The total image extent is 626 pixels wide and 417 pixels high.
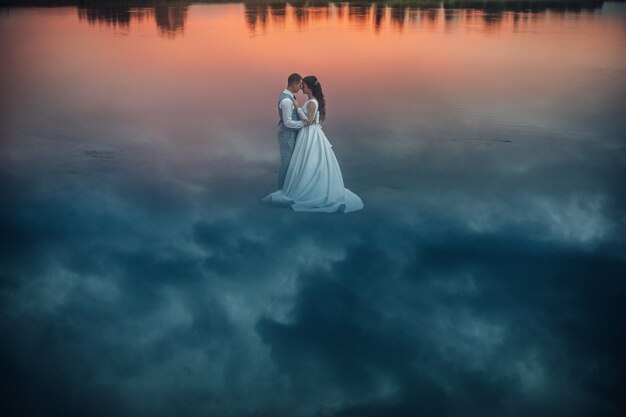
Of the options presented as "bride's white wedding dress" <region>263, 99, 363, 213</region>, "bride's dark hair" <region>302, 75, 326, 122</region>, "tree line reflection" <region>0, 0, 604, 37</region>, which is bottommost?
"bride's white wedding dress" <region>263, 99, 363, 213</region>

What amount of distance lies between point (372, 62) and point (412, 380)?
50.1ft

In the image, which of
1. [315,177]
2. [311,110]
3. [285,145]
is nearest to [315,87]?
[311,110]

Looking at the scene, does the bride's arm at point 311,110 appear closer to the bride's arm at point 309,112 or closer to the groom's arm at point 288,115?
the bride's arm at point 309,112

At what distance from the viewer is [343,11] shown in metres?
37.9

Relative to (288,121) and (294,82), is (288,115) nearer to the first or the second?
(288,121)

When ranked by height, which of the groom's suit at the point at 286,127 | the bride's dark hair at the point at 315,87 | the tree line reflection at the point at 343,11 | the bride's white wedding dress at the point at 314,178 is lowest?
the bride's white wedding dress at the point at 314,178

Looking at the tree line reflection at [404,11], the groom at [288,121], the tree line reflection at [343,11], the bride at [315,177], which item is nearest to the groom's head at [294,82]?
the groom at [288,121]

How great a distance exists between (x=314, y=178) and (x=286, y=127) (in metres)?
0.71

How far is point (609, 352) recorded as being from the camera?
15.8ft

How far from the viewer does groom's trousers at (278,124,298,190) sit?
7949 mm

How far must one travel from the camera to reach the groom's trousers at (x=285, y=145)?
7.95 metres

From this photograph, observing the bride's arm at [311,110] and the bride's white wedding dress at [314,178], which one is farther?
the bride's white wedding dress at [314,178]

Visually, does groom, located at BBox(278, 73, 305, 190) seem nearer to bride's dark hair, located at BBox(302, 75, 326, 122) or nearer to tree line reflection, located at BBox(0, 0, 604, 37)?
bride's dark hair, located at BBox(302, 75, 326, 122)

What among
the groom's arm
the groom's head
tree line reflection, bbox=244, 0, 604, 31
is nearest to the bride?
the groom's arm
